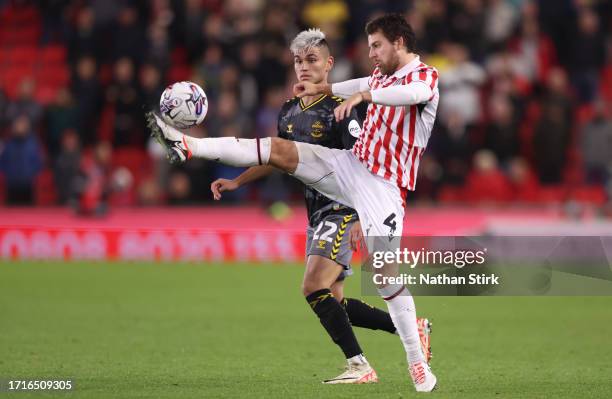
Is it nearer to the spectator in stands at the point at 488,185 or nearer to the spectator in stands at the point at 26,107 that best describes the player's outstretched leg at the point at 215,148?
the spectator in stands at the point at 488,185

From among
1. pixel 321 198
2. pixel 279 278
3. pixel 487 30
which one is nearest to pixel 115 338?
pixel 321 198

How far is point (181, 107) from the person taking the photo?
7883mm

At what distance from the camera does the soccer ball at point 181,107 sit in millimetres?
7863

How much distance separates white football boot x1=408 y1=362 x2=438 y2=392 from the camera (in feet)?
25.6

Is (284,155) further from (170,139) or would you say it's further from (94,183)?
(94,183)

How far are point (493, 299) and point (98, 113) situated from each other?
27.5 ft

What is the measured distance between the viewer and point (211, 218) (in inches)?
724

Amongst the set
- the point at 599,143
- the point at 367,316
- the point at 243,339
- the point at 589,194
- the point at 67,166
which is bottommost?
the point at 243,339

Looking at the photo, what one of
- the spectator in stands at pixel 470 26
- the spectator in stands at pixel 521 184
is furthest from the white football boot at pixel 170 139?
the spectator in stands at pixel 470 26

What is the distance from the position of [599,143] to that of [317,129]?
11157 millimetres

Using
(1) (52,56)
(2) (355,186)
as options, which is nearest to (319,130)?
(2) (355,186)

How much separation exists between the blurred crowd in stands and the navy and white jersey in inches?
385

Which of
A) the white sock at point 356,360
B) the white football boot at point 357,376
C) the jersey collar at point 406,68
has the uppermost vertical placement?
the jersey collar at point 406,68

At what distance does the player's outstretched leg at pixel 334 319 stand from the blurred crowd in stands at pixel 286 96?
404 inches
